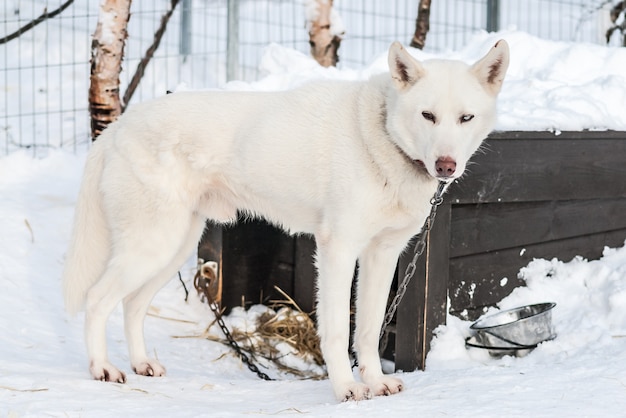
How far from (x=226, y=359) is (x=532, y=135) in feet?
6.37

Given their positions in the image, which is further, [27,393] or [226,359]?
[226,359]

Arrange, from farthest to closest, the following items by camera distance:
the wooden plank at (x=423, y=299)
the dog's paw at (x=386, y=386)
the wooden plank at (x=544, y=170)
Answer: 1. the wooden plank at (x=544, y=170)
2. the wooden plank at (x=423, y=299)
3. the dog's paw at (x=386, y=386)

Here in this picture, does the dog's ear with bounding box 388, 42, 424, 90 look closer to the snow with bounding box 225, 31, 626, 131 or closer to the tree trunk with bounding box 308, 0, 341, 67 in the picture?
the snow with bounding box 225, 31, 626, 131

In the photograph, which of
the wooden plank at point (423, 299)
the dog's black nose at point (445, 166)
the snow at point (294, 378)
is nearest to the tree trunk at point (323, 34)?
the snow at point (294, 378)

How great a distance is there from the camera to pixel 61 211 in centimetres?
581

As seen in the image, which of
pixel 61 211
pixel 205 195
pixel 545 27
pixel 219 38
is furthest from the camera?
pixel 545 27

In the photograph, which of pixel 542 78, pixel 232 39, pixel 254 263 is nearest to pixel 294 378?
pixel 254 263

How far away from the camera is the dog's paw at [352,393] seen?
336cm

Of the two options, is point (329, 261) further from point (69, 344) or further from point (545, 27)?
point (545, 27)

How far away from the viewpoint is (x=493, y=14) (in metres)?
8.00

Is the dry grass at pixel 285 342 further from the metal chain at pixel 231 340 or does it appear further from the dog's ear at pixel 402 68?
the dog's ear at pixel 402 68

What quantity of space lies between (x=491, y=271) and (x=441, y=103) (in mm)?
1526

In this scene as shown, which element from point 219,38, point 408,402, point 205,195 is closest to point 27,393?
point 205,195

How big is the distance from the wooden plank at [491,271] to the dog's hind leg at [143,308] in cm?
127
